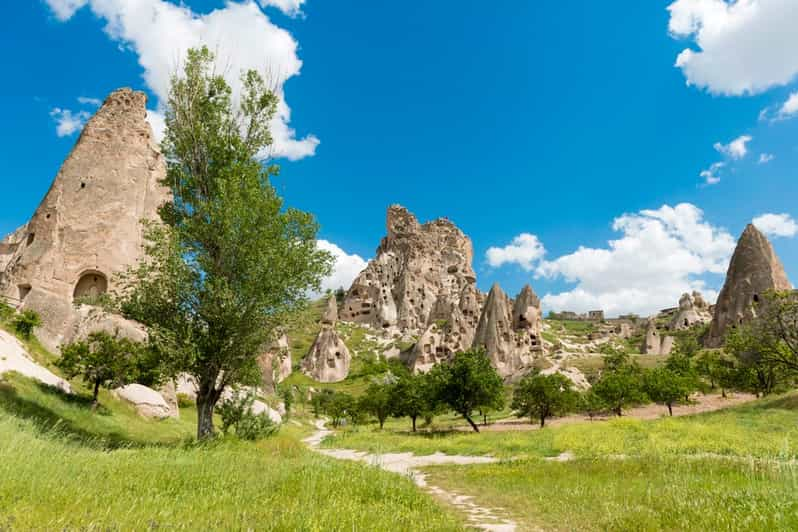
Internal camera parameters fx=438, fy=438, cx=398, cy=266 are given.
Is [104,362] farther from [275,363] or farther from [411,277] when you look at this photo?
[411,277]

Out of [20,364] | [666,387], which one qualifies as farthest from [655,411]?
[20,364]

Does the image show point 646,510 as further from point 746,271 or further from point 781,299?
point 746,271

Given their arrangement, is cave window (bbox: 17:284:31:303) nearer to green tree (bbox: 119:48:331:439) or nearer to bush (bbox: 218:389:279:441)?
green tree (bbox: 119:48:331:439)

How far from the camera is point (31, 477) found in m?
A: 5.91

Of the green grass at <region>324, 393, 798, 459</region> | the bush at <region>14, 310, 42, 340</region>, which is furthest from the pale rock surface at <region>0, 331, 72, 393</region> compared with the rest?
the green grass at <region>324, 393, 798, 459</region>

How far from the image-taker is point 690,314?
123 meters

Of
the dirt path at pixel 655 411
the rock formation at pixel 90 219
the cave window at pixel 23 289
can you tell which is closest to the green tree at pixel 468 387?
the dirt path at pixel 655 411

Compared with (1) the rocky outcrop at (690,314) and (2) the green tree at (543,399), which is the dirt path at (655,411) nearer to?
(2) the green tree at (543,399)

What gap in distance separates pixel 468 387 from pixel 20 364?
2723cm

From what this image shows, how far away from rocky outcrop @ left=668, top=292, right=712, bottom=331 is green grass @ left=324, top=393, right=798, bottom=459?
108823 mm

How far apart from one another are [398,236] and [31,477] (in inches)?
5517

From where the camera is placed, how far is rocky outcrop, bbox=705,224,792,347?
6372cm

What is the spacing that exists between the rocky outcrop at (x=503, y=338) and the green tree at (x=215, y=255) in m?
59.5

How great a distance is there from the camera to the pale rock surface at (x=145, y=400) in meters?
24.6
